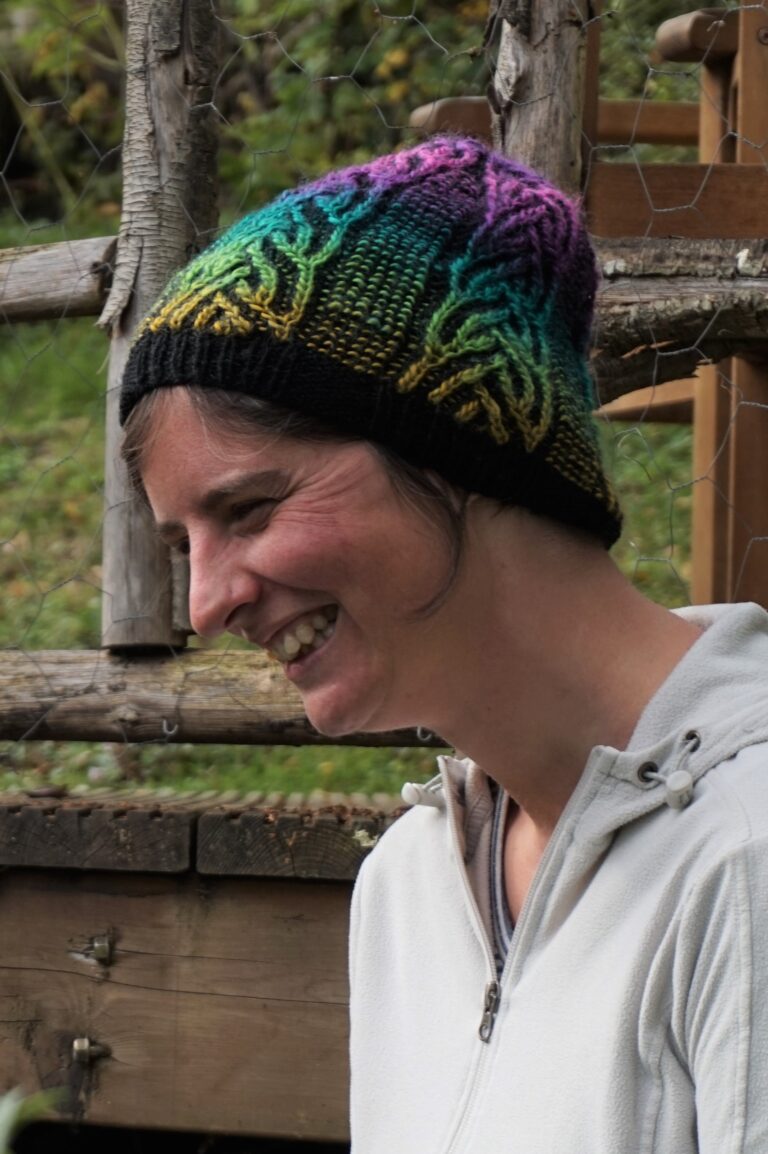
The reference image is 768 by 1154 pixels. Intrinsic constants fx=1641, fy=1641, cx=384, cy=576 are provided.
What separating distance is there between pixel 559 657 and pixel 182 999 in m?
1.22

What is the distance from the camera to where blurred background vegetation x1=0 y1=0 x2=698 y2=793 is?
4.46m

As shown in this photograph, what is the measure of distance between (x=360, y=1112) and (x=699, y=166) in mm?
1427

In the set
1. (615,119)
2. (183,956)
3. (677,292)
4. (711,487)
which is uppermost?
(615,119)

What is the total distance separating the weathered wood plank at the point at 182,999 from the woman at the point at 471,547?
0.88m

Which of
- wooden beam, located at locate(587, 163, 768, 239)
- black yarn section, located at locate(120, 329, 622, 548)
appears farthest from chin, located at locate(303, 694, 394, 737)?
wooden beam, located at locate(587, 163, 768, 239)

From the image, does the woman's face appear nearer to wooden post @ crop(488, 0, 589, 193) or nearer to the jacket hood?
the jacket hood

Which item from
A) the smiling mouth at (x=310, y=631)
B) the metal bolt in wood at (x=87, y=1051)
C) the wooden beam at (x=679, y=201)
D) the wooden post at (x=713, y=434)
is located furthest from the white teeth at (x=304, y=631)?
the wooden post at (x=713, y=434)

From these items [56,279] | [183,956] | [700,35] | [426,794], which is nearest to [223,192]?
[700,35]

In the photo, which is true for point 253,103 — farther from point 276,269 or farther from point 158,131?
point 276,269

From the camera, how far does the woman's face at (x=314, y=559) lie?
1379 millimetres

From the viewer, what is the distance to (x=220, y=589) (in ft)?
4.68

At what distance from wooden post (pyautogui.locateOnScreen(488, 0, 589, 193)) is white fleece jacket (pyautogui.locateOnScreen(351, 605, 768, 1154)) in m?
0.94

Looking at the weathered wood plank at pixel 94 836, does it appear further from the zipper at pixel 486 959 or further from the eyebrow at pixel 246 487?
the eyebrow at pixel 246 487

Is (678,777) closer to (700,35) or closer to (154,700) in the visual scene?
(154,700)
